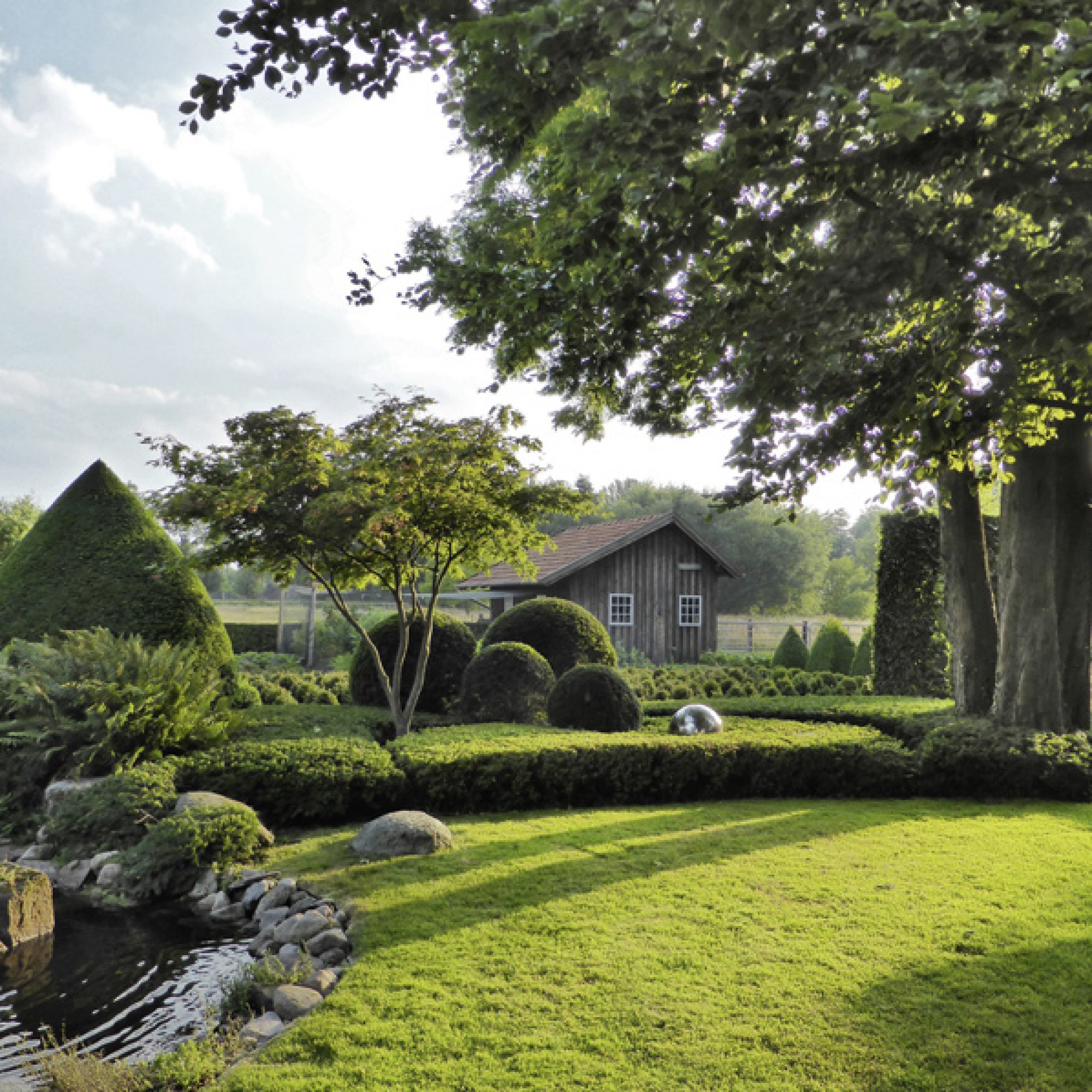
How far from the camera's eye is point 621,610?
77.9ft

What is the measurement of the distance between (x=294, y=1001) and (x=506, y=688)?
7.63 metres

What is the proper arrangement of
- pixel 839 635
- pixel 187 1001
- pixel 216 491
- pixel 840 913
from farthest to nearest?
pixel 839 635
pixel 216 491
pixel 840 913
pixel 187 1001

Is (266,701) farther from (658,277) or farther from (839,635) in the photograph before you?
(839,635)

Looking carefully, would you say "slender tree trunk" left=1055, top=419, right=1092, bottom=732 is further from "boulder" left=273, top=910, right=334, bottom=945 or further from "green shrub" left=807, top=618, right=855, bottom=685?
"green shrub" left=807, top=618, right=855, bottom=685

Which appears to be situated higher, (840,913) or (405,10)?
(405,10)

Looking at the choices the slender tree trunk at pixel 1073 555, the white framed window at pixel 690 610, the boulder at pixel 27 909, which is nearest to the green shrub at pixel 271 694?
the boulder at pixel 27 909

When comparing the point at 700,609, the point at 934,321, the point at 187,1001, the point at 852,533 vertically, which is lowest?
the point at 187,1001

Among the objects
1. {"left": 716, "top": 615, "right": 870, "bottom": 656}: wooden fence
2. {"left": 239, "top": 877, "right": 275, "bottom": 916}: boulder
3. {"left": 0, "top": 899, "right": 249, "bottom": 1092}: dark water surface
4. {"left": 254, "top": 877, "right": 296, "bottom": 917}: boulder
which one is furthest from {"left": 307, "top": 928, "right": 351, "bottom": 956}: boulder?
{"left": 716, "top": 615, "right": 870, "bottom": 656}: wooden fence

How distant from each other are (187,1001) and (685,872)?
10.8 feet

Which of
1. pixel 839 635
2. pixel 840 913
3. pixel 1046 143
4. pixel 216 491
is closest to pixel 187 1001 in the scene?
pixel 840 913

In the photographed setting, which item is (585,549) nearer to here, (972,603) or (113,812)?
(972,603)

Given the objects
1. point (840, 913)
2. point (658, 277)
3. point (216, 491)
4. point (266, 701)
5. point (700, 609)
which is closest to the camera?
point (658, 277)

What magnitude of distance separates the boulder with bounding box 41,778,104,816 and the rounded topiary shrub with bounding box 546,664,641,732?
17.7 ft

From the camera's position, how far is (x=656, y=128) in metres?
3.15
